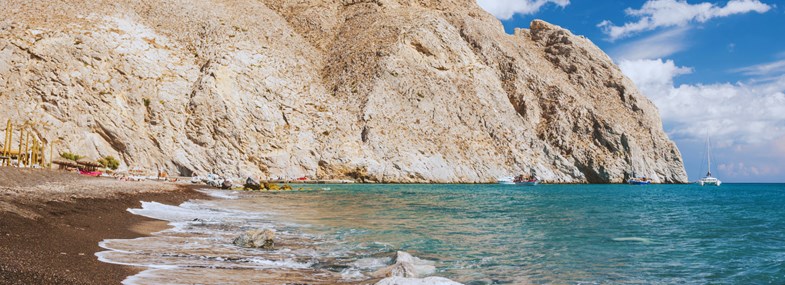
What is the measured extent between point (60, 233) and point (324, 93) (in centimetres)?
7618

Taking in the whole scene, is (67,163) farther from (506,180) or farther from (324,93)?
(506,180)

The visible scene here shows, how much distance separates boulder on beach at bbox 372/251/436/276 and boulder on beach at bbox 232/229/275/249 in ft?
14.2

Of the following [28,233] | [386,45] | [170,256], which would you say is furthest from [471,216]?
[386,45]

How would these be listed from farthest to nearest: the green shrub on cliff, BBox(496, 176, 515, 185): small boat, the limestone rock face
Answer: BBox(496, 176, 515, 185): small boat → the limestone rock face → the green shrub on cliff

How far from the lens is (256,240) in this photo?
15461 mm

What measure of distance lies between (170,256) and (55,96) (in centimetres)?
5969

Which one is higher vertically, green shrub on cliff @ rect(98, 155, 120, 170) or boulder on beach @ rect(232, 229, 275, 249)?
green shrub on cliff @ rect(98, 155, 120, 170)

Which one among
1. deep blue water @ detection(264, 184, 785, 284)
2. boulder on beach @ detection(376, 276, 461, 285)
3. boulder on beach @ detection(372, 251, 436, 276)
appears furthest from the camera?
deep blue water @ detection(264, 184, 785, 284)

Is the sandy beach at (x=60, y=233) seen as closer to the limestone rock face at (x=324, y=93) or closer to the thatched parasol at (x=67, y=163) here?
the thatched parasol at (x=67, y=163)

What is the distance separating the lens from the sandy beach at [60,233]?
26.9 ft

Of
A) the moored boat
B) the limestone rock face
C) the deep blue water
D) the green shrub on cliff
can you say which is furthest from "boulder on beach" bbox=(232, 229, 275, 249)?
the moored boat

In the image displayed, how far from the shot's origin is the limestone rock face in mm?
63938

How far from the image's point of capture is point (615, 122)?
10581 centimetres

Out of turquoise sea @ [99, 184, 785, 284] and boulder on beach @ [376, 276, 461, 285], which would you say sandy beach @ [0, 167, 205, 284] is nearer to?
turquoise sea @ [99, 184, 785, 284]
